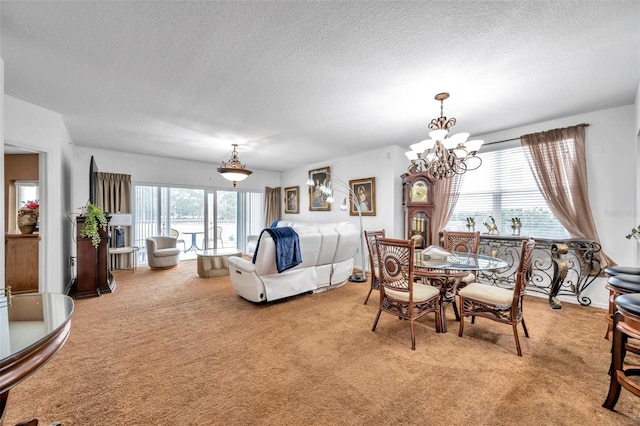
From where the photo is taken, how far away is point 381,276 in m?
2.70

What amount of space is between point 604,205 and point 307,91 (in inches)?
160

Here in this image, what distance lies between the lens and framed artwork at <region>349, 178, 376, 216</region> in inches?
215

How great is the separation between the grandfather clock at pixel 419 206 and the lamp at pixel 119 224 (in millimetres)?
5930

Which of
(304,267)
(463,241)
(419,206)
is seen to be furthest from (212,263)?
(463,241)

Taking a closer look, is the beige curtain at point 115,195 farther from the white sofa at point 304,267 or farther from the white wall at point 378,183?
the white wall at point 378,183

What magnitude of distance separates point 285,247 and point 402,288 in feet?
5.03

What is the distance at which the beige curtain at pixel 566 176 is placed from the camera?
3432 mm

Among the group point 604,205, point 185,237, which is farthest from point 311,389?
point 185,237

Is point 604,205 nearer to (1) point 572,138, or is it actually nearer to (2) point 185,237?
(1) point 572,138

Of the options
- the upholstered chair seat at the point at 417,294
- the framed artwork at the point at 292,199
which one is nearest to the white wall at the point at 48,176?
the upholstered chair seat at the point at 417,294

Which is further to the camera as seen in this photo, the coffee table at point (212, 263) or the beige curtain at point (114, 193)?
the beige curtain at point (114, 193)

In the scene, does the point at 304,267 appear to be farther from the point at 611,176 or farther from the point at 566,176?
the point at 611,176

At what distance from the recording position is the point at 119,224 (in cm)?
562

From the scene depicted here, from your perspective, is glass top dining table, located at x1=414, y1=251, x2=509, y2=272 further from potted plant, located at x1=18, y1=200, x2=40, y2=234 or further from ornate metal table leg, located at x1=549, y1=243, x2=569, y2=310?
potted plant, located at x1=18, y1=200, x2=40, y2=234
